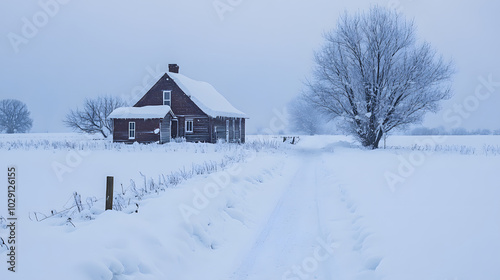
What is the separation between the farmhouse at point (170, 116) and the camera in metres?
29.8

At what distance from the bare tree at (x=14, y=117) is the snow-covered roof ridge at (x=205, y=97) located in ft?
204

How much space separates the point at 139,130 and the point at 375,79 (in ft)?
71.1

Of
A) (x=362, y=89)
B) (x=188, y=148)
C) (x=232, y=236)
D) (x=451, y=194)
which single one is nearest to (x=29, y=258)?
(x=232, y=236)

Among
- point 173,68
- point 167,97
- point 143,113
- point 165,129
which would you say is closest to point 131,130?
point 143,113

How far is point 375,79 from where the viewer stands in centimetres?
2666

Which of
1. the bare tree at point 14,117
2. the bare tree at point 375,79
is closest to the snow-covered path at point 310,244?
the bare tree at point 375,79

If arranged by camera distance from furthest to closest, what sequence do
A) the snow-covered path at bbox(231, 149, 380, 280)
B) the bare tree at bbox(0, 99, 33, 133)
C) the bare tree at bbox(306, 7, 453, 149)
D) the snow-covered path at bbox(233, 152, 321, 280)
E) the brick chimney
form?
the bare tree at bbox(0, 99, 33, 133), the brick chimney, the bare tree at bbox(306, 7, 453, 149), the snow-covered path at bbox(233, 152, 321, 280), the snow-covered path at bbox(231, 149, 380, 280)

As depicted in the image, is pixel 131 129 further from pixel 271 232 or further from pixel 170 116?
pixel 271 232

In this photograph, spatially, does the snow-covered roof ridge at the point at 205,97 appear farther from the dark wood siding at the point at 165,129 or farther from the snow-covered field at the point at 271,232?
the snow-covered field at the point at 271,232

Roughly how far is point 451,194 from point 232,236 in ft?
16.6

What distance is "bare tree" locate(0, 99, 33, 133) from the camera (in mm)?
74688

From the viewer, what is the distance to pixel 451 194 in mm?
7246

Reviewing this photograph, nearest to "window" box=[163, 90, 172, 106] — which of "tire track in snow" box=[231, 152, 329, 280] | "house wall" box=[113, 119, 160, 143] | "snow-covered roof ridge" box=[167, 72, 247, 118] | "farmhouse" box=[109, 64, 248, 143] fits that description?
"farmhouse" box=[109, 64, 248, 143]

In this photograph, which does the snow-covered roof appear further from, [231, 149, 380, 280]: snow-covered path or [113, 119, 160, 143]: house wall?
[231, 149, 380, 280]: snow-covered path
